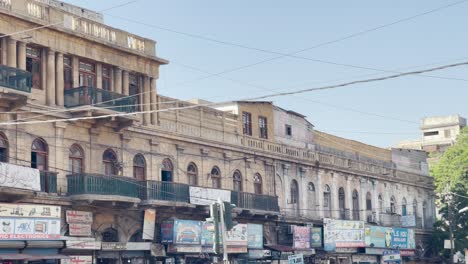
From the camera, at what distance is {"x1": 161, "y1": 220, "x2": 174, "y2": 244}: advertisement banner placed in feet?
131

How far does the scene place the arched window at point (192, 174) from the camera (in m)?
43.6

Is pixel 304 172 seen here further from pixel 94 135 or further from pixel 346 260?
pixel 94 135

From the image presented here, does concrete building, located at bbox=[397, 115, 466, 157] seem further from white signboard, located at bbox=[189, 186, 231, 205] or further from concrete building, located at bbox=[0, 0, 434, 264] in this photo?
white signboard, located at bbox=[189, 186, 231, 205]

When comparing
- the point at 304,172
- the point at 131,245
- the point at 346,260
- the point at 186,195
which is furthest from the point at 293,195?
the point at 131,245

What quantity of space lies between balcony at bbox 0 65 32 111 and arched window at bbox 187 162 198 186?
12.3m

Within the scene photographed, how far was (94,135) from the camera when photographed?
3769cm

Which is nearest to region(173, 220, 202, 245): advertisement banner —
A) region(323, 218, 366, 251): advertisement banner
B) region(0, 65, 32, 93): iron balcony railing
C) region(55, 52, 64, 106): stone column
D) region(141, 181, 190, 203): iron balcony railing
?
region(141, 181, 190, 203): iron balcony railing

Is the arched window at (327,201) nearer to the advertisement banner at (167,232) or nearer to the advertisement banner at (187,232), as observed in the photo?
the advertisement banner at (187,232)

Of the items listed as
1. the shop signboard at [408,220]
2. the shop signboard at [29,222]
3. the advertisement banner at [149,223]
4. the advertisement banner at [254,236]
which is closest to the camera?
the shop signboard at [29,222]

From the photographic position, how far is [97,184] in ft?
117

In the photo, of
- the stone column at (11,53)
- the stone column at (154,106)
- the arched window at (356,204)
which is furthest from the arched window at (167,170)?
the arched window at (356,204)

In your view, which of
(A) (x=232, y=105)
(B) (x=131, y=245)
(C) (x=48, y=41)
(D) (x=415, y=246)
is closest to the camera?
(C) (x=48, y=41)

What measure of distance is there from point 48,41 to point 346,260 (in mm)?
26340

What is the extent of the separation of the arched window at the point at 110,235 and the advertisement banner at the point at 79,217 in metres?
1.55
